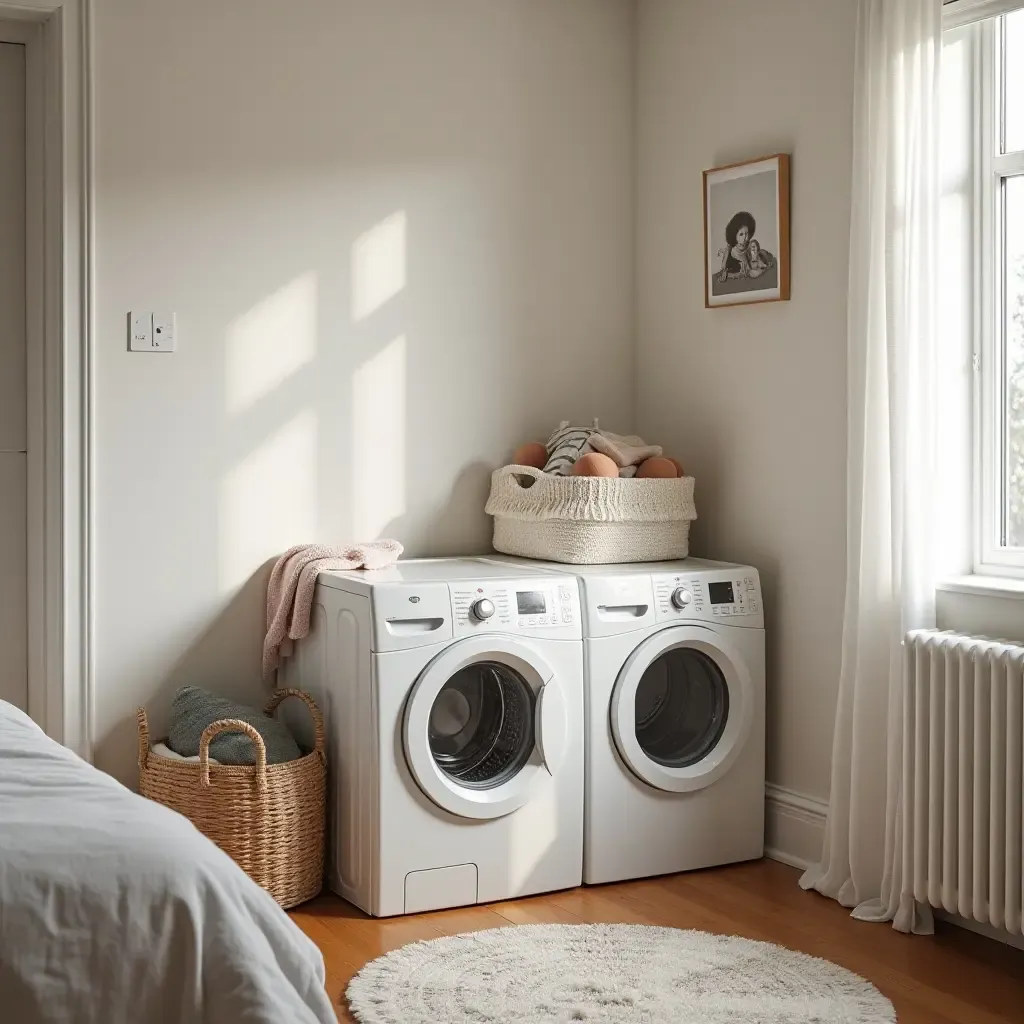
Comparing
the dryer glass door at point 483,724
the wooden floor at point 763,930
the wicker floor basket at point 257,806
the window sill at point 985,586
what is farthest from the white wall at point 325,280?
the window sill at point 985,586

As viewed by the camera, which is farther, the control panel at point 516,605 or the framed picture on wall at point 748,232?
the framed picture on wall at point 748,232

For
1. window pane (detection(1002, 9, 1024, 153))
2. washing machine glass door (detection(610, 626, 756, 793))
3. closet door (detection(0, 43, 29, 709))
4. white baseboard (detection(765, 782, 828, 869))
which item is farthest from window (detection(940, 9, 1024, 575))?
closet door (detection(0, 43, 29, 709))

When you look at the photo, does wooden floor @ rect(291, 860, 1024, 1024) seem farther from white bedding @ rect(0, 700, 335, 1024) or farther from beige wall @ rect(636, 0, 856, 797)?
white bedding @ rect(0, 700, 335, 1024)

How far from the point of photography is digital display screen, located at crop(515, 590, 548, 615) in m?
3.08

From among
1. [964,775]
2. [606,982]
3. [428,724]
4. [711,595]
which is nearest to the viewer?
[606,982]

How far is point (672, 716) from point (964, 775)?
882 millimetres

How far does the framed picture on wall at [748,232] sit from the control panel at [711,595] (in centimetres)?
74

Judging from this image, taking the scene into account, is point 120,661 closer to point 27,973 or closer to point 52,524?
point 52,524

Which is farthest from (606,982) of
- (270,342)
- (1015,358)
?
(270,342)

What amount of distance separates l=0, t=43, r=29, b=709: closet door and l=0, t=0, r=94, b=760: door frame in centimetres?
3

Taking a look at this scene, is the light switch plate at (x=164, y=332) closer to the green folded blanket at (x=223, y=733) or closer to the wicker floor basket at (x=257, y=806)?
the green folded blanket at (x=223, y=733)

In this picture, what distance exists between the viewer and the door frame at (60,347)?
3082 millimetres

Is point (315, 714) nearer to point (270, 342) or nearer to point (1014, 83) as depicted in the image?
point (270, 342)

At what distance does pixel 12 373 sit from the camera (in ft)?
10.5
